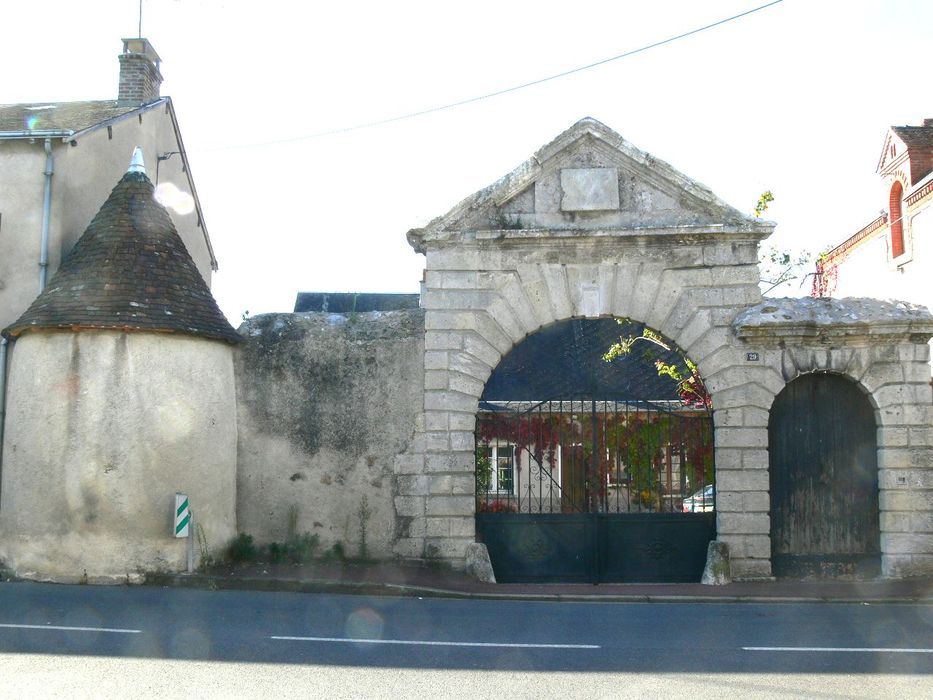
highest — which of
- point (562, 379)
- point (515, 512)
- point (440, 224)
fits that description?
point (440, 224)

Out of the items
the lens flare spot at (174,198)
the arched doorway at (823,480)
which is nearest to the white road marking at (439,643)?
the arched doorway at (823,480)

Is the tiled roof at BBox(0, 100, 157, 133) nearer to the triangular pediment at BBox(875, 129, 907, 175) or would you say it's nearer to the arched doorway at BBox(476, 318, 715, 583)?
the arched doorway at BBox(476, 318, 715, 583)

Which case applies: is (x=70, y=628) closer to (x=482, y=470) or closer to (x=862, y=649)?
(x=482, y=470)

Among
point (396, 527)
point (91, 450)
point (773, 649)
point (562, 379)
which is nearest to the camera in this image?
point (773, 649)

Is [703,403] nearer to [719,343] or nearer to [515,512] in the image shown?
[719,343]

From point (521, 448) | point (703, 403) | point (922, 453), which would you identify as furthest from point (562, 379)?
point (922, 453)

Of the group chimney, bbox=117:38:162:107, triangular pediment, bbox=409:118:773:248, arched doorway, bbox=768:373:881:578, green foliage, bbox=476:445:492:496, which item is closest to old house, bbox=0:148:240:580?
green foliage, bbox=476:445:492:496

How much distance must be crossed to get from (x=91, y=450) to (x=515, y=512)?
16.8 feet

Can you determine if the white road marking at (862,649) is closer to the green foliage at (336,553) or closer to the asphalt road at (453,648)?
the asphalt road at (453,648)

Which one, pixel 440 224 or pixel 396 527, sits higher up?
pixel 440 224

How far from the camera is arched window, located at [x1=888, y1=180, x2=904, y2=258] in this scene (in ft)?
77.5

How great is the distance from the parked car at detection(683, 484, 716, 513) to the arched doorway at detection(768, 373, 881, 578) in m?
0.86

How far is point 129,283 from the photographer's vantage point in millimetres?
12016

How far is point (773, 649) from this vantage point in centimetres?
731
